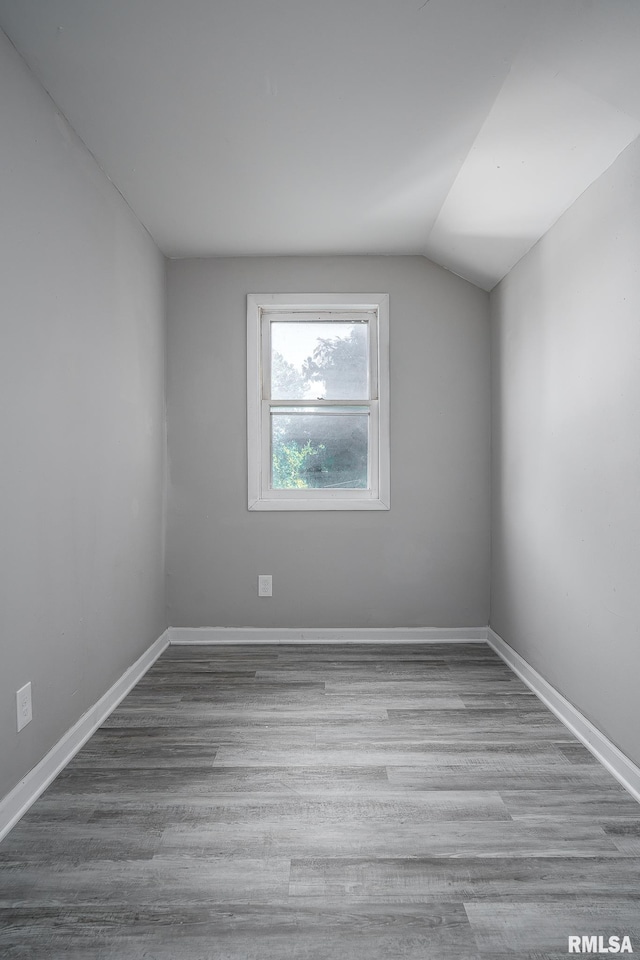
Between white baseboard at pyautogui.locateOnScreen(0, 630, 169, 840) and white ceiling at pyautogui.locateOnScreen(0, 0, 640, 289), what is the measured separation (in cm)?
235

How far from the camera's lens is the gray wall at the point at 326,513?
12.8ft

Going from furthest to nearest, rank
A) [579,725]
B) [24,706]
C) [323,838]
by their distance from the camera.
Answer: [579,725]
[24,706]
[323,838]

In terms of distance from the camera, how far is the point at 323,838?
1.84 metres

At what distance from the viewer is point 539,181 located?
8.43ft

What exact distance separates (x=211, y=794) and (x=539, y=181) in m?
2.70

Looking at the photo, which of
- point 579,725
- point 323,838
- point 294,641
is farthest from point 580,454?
point 294,641

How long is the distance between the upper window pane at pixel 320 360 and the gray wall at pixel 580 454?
3.02ft

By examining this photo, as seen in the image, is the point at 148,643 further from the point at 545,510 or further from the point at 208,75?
the point at 208,75

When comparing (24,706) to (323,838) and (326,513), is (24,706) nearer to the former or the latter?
(323,838)

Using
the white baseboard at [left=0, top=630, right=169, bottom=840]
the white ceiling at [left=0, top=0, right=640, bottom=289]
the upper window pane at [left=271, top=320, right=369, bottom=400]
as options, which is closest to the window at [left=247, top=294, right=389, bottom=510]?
the upper window pane at [left=271, top=320, right=369, bottom=400]
